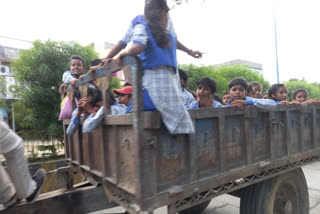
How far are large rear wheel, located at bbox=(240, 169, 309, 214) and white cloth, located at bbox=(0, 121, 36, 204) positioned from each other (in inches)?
82.3

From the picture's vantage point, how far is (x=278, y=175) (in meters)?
2.38

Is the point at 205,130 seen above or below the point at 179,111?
below

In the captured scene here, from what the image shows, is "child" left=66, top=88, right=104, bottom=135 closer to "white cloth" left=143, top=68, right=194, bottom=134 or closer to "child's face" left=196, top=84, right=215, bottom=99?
"white cloth" left=143, top=68, right=194, bottom=134

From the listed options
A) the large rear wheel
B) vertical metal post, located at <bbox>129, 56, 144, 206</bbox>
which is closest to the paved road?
the large rear wheel

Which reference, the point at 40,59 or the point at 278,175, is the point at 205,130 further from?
the point at 40,59

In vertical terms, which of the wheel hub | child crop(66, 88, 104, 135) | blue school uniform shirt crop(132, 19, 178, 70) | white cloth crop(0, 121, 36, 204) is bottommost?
the wheel hub

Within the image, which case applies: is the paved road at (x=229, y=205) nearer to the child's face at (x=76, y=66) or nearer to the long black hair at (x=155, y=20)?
the child's face at (x=76, y=66)

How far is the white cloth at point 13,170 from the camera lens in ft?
4.31

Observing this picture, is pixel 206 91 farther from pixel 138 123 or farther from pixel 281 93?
pixel 281 93

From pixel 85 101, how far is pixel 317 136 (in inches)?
116

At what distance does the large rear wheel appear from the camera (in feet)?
7.46

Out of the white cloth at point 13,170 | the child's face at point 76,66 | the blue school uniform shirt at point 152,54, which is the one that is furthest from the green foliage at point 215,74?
A: the white cloth at point 13,170

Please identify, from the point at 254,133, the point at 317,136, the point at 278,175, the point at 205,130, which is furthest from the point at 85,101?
the point at 317,136

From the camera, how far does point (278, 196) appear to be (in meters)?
2.49
